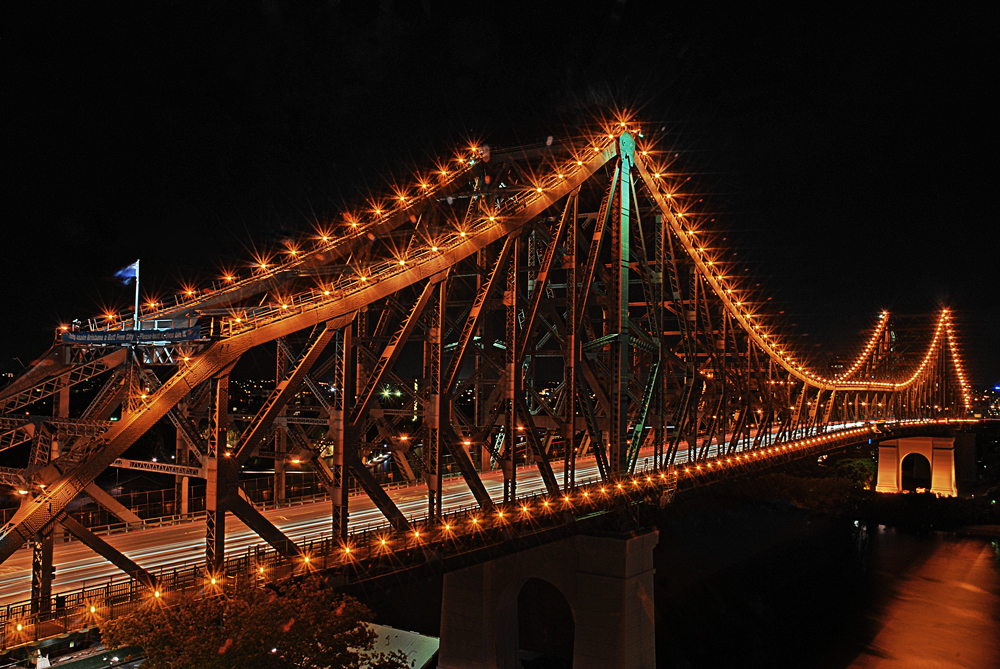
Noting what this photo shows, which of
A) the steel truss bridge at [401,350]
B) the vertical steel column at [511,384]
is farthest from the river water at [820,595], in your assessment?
the vertical steel column at [511,384]

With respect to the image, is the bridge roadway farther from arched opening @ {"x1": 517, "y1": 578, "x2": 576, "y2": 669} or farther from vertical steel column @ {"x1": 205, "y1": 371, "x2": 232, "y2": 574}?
arched opening @ {"x1": 517, "y1": 578, "x2": 576, "y2": 669}

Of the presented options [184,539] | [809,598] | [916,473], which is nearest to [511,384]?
[184,539]

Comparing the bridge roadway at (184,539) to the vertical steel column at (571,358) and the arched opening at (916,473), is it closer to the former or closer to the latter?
the vertical steel column at (571,358)

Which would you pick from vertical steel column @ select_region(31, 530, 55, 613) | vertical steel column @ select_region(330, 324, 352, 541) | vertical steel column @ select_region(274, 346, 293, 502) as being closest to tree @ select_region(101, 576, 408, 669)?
vertical steel column @ select_region(31, 530, 55, 613)

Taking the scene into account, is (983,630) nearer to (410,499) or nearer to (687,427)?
(687,427)

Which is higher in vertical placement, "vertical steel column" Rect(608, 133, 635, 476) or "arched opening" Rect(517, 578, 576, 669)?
"vertical steel column" Rect(608, 133, 635, 476)

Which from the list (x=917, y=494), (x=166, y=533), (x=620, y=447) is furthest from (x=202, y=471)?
(x=917, y=494)
